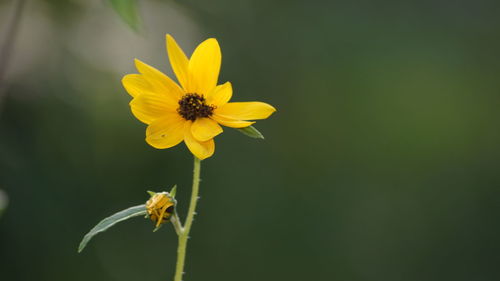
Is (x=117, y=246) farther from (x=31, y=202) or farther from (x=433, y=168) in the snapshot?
(x=433, y=168)

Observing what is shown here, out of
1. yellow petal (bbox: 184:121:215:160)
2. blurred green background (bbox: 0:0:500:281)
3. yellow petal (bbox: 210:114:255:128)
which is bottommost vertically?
yellow petal (bbox: 184:121:215:160)

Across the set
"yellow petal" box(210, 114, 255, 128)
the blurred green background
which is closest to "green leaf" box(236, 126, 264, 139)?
"yellow petal" box(210, 114, 255, 128)

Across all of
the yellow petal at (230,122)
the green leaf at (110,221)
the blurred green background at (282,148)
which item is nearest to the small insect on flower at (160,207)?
the green leaf at (110,221)

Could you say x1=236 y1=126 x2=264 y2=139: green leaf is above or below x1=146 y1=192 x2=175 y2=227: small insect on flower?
above

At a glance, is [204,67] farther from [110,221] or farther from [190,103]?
[110,221]

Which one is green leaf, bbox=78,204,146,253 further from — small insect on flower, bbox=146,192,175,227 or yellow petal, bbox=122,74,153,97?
yellow petal, bbox=122,74,153,97

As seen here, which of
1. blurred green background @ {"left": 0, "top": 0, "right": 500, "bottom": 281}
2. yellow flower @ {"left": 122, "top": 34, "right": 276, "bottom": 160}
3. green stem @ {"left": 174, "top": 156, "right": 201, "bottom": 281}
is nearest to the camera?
green stem @ {"left": 174, "top": 156, "right": 201, "bottom": 281}

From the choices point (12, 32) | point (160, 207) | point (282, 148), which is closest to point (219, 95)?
point (160, 207)

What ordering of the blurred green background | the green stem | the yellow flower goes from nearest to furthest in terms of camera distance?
the green stem → the yellow flower → the blurred green background
